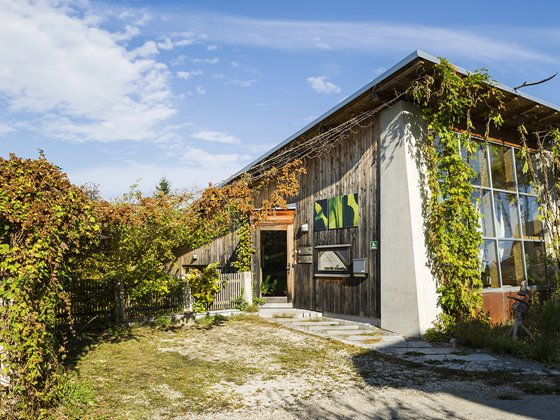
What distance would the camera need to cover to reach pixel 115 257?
8.48m

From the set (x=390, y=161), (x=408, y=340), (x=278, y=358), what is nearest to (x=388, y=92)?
(x=390, y=161)

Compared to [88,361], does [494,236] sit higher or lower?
higher

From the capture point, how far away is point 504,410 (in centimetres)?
479

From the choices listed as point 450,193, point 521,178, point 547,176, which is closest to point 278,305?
point 450,193

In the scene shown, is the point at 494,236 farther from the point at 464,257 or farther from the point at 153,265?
the point at 153,265

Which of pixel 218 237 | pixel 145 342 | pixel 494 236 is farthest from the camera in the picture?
pixel 218 237

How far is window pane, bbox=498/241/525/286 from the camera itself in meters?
10.2

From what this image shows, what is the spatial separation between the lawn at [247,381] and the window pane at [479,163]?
507cm

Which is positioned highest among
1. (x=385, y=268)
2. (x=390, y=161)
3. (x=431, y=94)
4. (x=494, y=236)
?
(x=431, y=94)

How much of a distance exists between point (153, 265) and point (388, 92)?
20.5ft

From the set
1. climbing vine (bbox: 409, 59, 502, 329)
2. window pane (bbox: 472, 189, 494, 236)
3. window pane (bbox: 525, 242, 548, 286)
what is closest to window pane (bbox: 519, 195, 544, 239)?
window pane (bbox: 525, 242, 548, 286)

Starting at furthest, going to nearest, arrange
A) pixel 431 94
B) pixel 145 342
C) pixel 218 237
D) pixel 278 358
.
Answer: pixel 218 237 < pixel 431 94 < pixel 145 342 < pixel 278 358

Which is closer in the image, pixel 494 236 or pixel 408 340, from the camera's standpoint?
pixel 408 340

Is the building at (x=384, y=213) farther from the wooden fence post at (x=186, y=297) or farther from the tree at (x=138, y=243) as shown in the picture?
the tree at (x=138, y=243)
